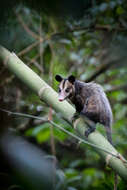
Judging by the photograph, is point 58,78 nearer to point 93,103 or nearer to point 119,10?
point 93,103

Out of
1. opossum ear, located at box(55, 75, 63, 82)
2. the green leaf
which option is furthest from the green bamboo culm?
the green leaf

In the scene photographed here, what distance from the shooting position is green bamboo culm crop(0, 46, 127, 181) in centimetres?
114

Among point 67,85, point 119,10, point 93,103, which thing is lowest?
point 93,103

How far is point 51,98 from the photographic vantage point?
1279 mm

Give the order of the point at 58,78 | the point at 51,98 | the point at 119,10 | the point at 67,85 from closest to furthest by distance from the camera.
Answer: the point at 51,98 → the point at 58,78 → the point at 67,85 → the point at 119,10

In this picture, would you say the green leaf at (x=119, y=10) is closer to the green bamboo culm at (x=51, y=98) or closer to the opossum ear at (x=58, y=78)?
the opossum ear at (x=58, y=78)

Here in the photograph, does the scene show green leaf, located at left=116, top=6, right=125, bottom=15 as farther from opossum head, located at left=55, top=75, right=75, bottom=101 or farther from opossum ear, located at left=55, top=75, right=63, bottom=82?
opossum ear, located at left=55, top=75, right=63, bottom=82

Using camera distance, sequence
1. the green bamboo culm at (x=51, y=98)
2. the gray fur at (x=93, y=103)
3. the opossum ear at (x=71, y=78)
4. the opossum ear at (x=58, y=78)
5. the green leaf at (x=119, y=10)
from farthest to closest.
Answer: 1. the green leaf at (x=119, y=10)
2. the gray fur at (x=93, y=103)
3. the opossum ear at (x=71, y=78)
4. the opossum ear at (x=58, y=78)
5. the green bamboo culm at (x=51, y=98)

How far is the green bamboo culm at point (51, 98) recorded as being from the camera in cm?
114

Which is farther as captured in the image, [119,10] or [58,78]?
[119,10]

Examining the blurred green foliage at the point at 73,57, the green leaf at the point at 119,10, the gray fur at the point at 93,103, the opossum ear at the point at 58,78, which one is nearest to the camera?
the opossum ear at the point at 58,78

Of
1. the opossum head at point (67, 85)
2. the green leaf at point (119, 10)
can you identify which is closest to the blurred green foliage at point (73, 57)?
the green leaf at point (119, 10)

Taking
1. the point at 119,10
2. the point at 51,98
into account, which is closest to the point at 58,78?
the point at 51,98

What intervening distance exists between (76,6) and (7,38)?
1.15 ft
